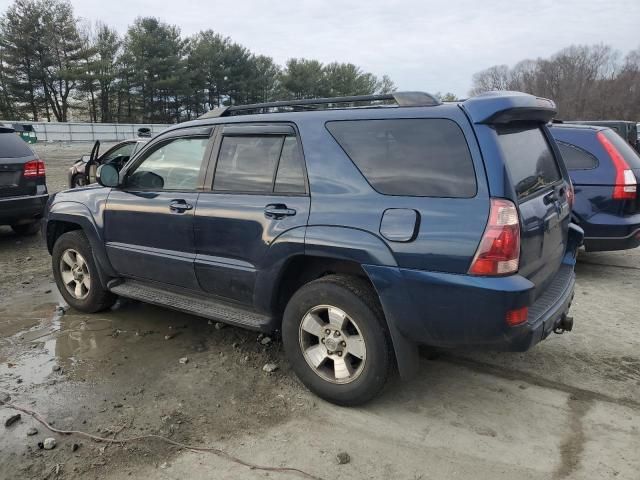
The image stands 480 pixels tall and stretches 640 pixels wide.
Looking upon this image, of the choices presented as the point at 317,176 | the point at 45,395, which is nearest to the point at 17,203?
the point at 45,395

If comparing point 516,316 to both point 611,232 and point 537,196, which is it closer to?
point 537,196

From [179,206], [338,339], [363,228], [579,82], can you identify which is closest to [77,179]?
[179,206]

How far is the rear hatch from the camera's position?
723 cm

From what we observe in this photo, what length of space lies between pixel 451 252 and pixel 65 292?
3853mm

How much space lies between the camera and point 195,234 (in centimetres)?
383

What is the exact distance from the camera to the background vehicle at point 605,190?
18.1 feet

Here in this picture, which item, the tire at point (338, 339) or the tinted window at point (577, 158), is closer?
the tire at point (338, 339)

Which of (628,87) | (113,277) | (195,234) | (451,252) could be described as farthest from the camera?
(628,87)

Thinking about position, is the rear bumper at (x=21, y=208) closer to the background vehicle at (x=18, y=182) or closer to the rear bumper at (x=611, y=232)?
the background vehicle at (x=18, y=182)

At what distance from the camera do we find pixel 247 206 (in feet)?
11.6

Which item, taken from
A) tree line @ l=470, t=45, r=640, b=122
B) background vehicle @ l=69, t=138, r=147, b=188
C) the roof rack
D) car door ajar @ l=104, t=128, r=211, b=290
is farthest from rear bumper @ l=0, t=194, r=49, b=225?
tree line @ l=470, t=45, r=640, b=122

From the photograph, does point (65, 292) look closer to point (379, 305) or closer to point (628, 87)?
point (379, 305)

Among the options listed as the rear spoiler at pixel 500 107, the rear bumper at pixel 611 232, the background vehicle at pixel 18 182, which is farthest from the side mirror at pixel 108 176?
the rear bumper at pixel 611 232

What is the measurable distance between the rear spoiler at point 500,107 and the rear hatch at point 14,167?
6656 mm
